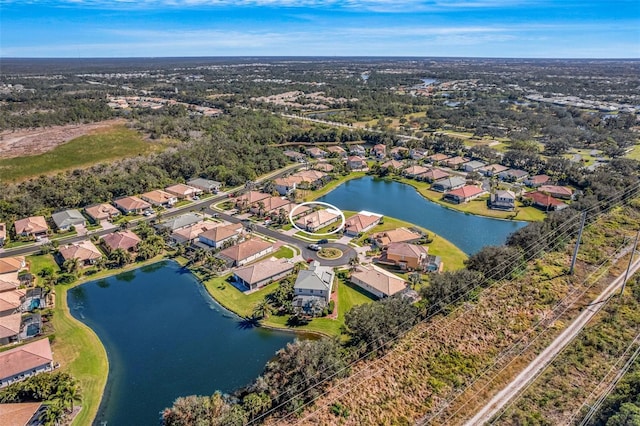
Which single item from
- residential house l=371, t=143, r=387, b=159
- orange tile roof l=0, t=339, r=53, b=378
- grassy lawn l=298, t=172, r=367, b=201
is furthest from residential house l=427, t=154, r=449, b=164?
orange tile roof l=0, t=339, r=53, b=378

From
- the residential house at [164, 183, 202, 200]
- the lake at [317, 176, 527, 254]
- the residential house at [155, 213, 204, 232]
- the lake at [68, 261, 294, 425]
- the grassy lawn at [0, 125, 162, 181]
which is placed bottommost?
the lake at [68, 261, 294, 425]

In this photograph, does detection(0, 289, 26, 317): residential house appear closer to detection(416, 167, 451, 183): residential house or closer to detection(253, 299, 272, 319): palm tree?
detection(253, 299, 272, 319): palm tree

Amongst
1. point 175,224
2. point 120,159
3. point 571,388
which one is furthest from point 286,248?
point 120,159

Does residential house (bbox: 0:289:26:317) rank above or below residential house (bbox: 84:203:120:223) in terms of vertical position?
below

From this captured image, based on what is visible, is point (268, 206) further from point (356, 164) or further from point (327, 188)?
point (356, 164)

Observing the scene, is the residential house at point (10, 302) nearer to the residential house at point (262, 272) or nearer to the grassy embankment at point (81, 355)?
the grassy embankment at point (81, 355)

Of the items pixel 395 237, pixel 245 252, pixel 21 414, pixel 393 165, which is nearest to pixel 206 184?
pixel 245 252

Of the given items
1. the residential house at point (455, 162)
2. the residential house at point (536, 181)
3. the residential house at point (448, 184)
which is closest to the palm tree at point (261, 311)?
the residential house at point (448, 184)
